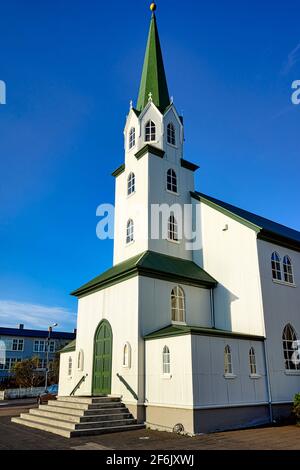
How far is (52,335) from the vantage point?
220 feet

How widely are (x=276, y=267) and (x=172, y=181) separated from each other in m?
7.42

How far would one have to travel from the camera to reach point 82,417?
13.8 metres

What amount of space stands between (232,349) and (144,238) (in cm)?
706

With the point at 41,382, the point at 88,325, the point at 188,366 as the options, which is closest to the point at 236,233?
the point at 188,366

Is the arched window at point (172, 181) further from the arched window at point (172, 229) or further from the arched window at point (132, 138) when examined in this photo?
the arched window at point (132, 138)

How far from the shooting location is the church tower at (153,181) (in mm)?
20328

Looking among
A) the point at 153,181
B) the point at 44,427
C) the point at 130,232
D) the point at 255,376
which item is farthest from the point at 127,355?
the point at 153,181

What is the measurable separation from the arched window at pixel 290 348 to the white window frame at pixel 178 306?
4.61 meters

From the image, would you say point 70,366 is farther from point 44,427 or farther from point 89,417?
point 89,417

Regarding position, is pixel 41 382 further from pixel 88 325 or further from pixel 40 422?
pixel 40 422

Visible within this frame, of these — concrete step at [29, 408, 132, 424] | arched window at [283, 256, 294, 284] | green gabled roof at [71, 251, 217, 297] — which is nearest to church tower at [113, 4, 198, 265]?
green gabled roof at [71, 251, 217, 297]

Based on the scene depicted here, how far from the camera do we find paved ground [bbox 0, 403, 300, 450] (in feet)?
35.6
